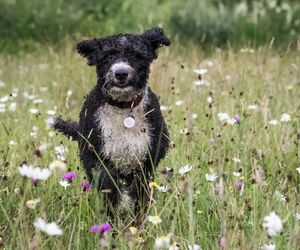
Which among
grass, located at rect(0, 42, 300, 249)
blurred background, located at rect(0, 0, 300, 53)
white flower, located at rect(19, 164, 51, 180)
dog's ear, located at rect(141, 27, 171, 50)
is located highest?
dog's ear, located at rect(141, 27, 171, 50)

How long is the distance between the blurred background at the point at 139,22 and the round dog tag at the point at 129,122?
7793mm

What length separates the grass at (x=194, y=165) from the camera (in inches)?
109

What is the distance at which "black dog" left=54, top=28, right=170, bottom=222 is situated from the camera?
3.52 m

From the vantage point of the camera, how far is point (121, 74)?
3.43 m

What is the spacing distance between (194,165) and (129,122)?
459 mm

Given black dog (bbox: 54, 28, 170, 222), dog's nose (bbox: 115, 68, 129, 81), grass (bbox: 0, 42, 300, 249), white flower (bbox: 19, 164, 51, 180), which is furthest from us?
black dog (bbox: 54, 28, 170, 222)

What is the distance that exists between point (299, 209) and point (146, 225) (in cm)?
84

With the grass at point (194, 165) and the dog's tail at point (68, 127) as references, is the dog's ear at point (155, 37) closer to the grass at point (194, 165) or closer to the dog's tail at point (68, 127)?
the grass at point (194, 165)

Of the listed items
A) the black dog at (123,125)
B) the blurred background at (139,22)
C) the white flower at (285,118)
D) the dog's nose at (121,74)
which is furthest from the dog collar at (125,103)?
the blurred background at (139,22)

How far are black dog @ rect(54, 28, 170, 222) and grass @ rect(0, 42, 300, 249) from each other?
0.15m

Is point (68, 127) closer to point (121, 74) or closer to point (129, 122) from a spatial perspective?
point (129, 122)

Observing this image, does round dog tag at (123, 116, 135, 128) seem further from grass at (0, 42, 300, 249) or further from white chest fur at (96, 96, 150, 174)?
grass at (0, 42, 300, 249)

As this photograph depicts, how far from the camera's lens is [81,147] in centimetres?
376

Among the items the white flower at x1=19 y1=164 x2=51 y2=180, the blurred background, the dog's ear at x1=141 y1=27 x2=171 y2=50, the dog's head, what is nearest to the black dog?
the dog's head
